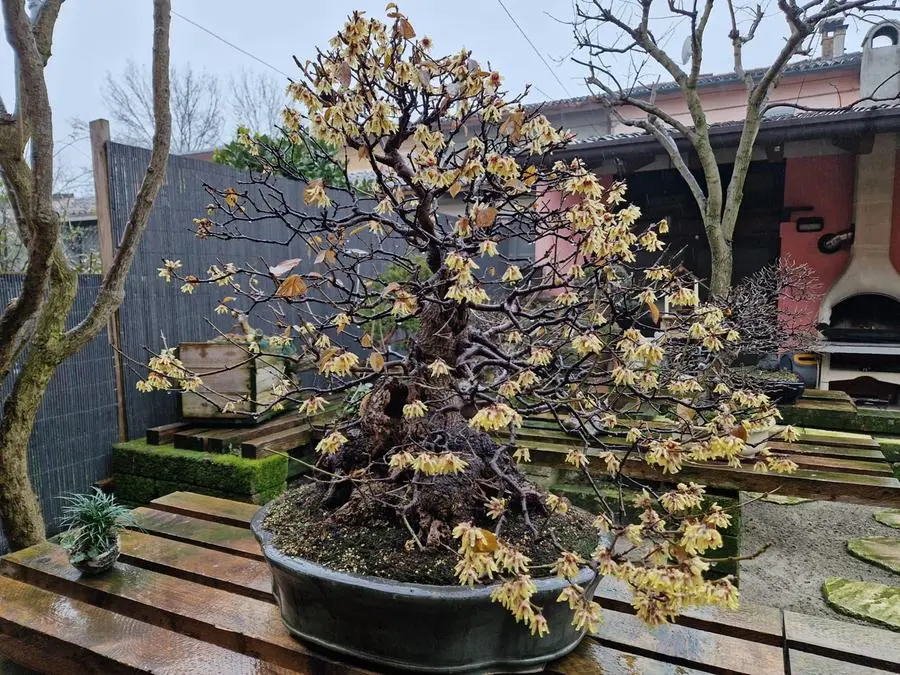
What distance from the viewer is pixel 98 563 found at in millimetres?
1343

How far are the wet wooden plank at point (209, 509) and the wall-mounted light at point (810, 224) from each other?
21.1ft

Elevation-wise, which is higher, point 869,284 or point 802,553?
point 869,284

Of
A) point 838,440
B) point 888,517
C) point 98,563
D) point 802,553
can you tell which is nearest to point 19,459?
point 98,563

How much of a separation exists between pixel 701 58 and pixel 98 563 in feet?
14.6

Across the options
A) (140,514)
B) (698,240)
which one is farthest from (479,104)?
(698,240)

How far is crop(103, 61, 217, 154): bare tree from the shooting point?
13.7 m

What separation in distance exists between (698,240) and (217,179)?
5303mm

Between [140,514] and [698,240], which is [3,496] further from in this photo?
[698,240]

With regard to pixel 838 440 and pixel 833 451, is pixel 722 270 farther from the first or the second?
pixel 833 451

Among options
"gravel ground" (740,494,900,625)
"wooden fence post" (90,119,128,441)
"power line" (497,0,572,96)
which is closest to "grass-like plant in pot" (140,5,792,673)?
"gravel ground" (740,494,900,625)

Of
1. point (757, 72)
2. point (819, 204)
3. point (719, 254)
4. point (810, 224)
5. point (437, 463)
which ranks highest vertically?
point (757, 72)

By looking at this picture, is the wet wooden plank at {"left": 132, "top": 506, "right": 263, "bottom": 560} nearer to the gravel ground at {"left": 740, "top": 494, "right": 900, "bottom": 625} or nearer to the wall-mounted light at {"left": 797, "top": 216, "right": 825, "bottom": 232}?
the gravel ground at {"left": 740, "top": 494, "right": 900, "bottom": 625}

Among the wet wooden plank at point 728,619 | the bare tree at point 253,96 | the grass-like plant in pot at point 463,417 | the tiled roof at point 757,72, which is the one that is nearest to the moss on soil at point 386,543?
the grass-like plant in pot at point 463,417

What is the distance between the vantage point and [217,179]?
3938 millimetres
